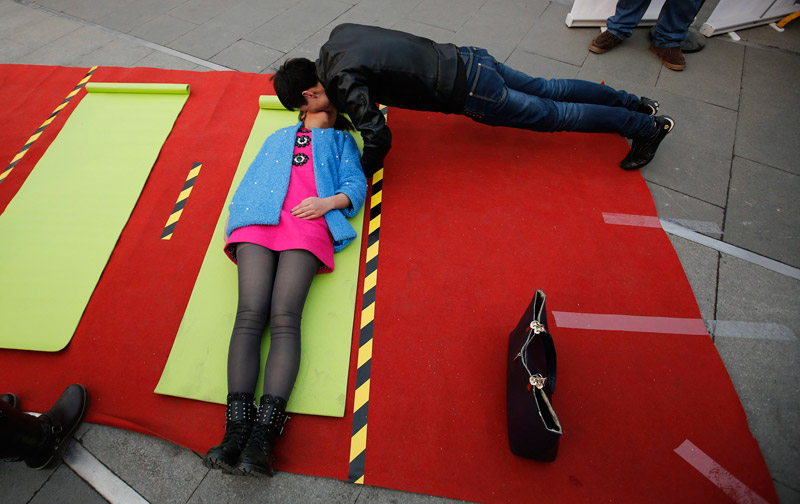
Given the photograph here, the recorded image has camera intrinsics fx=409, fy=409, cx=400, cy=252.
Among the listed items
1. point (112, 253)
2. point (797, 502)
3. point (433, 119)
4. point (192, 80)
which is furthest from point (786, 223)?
point (192, 80)

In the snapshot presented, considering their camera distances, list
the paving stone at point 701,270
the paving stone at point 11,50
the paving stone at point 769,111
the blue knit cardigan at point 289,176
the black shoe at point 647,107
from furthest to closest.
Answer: the paving stone at point 11,50 → the paving stone at point 769,111 → the black shoe at point 647,107 → the paving stone at point 701,270 → the blue knit cardigan at point 289,176

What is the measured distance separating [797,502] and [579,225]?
2005 millimetres

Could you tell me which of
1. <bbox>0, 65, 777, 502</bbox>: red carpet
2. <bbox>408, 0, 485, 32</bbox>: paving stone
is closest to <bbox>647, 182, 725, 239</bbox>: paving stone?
<bbox>0, 65, 777, 502</bbox>: red carpet

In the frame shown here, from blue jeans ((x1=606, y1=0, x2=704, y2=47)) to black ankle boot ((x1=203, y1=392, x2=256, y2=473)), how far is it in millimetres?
5228

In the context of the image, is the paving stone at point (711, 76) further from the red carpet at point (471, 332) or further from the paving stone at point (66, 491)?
the paving stone at point (66, 491)

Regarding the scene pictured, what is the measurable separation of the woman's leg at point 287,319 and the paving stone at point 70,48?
4480 millimetres

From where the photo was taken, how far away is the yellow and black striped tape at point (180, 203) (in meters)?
3.27

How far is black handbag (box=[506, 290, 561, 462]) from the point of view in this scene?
2010 millimetres

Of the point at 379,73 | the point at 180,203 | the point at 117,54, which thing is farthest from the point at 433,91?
the point at 117,54

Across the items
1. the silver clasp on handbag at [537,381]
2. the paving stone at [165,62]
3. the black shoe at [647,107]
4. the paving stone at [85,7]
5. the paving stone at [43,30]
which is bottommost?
the silver clasp on handbag at [537,381]

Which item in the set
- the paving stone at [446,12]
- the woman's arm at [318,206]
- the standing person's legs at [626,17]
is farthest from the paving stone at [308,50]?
the standing person's legs at [626,17]

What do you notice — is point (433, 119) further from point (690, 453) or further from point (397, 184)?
point (690, 453)

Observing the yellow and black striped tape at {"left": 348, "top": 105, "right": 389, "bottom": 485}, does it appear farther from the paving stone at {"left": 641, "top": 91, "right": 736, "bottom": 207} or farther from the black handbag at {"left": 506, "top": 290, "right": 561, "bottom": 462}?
the paving stone at {"left": 641, "top": 91, "right": 736, "bottom": 207}

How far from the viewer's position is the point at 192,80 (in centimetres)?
441
